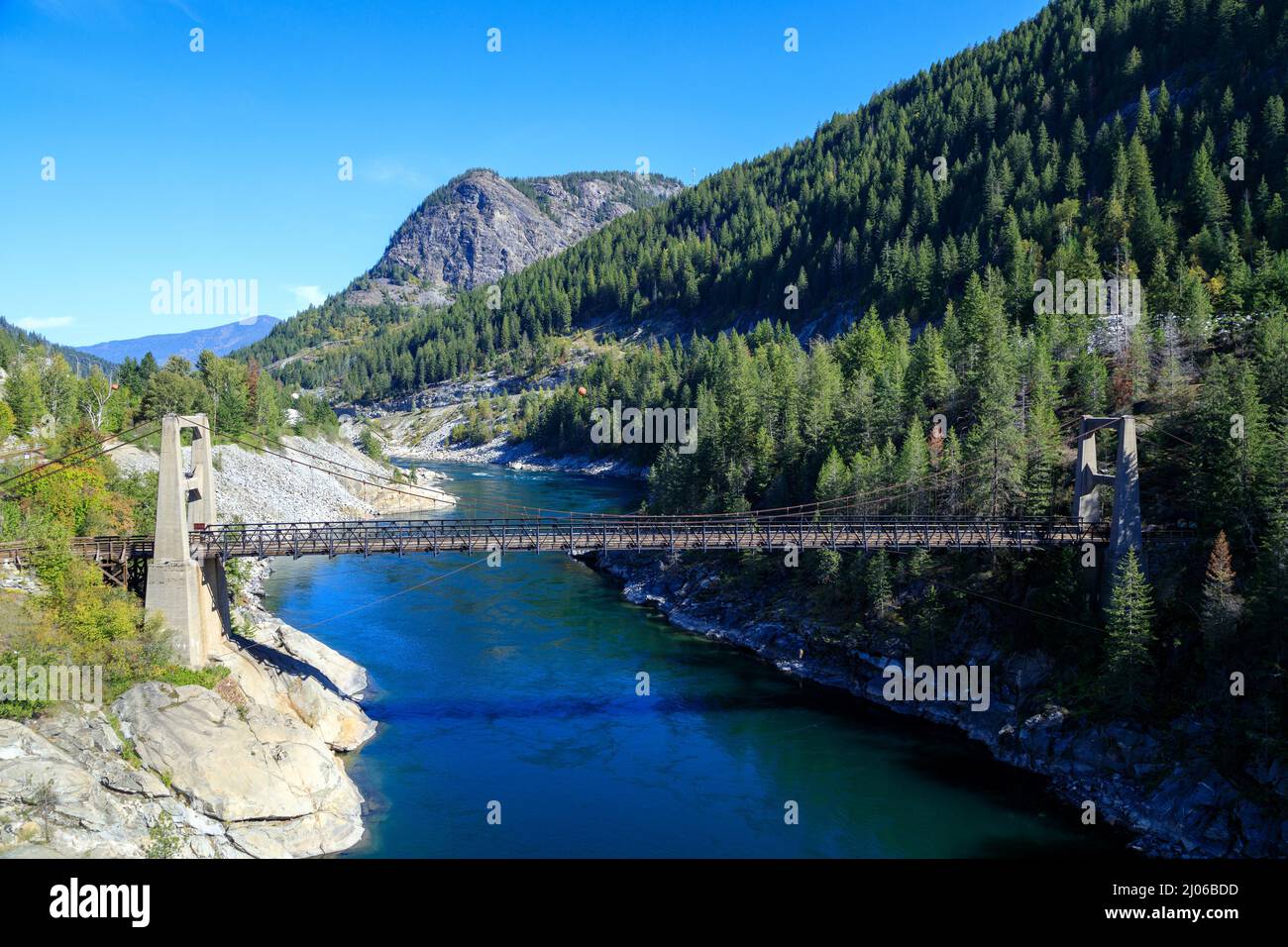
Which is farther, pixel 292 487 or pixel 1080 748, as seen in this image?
pixel 292 487

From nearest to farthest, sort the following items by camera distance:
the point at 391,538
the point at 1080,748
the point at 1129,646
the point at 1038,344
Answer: the point at 1129,646 < the point at 1080,748 < the point at 391,538 < the point at 1038,344

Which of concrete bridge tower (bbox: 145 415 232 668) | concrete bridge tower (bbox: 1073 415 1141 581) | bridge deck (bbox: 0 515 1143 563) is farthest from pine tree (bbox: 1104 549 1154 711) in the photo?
concrete bridge tower (bbox: 145 415 232 668)

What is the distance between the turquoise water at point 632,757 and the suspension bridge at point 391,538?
6874 mm

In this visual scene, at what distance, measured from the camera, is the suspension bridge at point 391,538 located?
29.5 m

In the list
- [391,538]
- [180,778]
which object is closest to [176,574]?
[391,538]

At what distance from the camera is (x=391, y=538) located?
1332 inches

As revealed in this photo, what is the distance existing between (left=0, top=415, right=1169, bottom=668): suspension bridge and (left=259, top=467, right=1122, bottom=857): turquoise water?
6.87 metres

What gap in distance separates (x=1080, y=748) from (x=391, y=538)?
2624 cm

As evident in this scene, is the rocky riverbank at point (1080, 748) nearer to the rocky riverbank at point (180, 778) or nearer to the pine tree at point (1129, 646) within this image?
the pine tree at point (1129, 646)

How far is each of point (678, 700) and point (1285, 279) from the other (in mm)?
46624

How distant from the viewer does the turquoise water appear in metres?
25.4

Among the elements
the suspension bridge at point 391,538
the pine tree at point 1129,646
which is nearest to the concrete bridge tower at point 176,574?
the suspension bridge at point 391,538

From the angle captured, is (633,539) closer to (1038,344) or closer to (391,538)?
(391,538)
